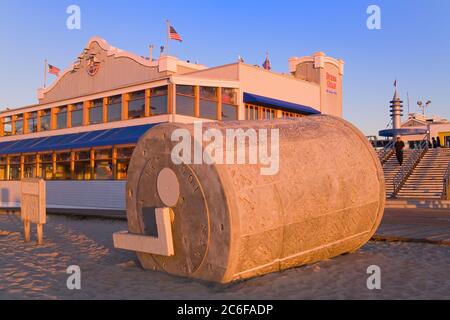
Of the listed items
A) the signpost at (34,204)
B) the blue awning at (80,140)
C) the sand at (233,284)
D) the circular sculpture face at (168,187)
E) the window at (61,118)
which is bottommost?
the sand at (233,284)

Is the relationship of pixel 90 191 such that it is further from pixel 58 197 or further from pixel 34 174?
pixel 34 174

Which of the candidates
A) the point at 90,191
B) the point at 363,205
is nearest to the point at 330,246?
the point at 363,205

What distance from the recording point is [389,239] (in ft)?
34.4

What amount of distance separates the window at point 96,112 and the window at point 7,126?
10.4 metres

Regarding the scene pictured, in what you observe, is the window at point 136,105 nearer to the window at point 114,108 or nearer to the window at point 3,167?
the window at point 114,108

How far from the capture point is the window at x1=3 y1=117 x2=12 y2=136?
113 feet

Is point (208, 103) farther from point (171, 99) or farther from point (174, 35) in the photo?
point (174, 35)

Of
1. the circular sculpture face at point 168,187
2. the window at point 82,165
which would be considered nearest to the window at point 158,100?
the window at point 82,165

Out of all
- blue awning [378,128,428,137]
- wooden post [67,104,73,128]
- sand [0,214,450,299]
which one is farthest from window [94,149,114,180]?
blue awning [378,128,428,137]

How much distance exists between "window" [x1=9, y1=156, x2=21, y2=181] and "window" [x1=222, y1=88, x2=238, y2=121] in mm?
14905

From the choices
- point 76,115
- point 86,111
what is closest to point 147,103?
point 86,111

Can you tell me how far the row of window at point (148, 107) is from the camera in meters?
23.1

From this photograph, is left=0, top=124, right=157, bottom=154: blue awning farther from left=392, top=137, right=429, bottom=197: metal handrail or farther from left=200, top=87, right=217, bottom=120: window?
left=392, top=137, right=429, bottom=197: metal handrail
